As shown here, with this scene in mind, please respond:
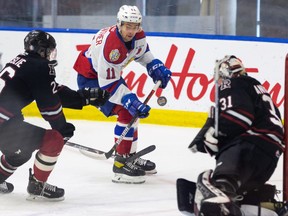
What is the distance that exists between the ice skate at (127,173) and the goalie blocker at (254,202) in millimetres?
954

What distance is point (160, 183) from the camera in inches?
169

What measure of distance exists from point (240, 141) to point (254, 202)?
0.27 metres

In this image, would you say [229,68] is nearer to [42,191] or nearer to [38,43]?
[38,43]

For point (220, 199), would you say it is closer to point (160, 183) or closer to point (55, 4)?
point (160, 183)

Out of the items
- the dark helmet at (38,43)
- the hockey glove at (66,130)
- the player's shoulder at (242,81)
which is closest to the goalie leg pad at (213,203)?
the player's shoulder at (242,81)

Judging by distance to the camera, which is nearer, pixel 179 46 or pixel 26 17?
pixel 179 46

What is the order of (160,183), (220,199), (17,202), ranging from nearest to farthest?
1. (220,199)
2. (17,202)
3. (160,183)

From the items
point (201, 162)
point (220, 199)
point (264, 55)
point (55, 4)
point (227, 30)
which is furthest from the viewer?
point (55, 4)

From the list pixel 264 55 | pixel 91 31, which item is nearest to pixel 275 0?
pixel 264 55

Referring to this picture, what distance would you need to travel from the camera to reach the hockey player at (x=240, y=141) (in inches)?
120

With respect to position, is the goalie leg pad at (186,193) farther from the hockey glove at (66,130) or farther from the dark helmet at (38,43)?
the dark helmet at (38,43)

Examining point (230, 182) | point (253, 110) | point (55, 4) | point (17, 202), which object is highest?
point (55, 4)

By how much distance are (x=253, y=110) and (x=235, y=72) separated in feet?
0.72

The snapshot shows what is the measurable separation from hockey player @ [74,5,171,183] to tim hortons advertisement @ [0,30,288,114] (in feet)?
4.49
